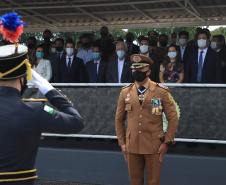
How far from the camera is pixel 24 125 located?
2545mm

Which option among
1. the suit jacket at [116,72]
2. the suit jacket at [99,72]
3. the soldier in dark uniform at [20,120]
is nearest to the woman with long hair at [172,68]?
the suit jacket at [116,72]

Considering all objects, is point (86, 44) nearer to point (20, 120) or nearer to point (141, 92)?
point (141, 92)

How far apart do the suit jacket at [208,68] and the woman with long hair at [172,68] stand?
15 cm

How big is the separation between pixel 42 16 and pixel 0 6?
61.6 inches

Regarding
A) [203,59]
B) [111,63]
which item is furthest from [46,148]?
[203,59]

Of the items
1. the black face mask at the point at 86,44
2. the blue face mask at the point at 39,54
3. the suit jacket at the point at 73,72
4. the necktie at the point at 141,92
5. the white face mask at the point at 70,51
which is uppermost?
the black face mask at the point at 86,44

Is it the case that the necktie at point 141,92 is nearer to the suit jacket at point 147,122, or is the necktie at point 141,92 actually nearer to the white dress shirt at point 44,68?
the suit jacket at point 147,122

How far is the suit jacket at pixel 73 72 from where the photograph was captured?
350 inches

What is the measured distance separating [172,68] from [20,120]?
5717 mm

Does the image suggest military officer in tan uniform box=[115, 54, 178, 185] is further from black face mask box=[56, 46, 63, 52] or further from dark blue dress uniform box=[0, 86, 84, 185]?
black face mask box=[56, 46, 63, 52]

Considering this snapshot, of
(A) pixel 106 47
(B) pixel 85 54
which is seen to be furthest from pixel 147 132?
(B) pixel 85 54

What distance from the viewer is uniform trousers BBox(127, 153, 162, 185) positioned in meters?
5.41

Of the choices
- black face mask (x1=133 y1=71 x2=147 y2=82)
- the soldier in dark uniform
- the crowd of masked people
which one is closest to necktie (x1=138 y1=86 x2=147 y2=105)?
black face mask (x1=133 y1=71 x2=147 y2=82)

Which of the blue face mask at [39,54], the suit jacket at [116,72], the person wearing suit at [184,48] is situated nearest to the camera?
the suit jacket at [116,72]
